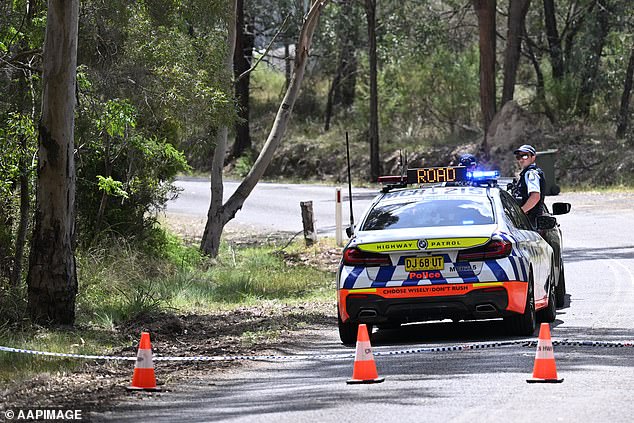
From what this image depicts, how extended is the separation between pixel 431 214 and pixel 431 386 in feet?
10.5

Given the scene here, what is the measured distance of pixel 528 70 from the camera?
174ft

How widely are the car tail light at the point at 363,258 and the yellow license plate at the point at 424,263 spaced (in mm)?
183

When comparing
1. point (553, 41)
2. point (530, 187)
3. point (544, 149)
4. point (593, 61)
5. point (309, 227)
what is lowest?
point (309, 227)

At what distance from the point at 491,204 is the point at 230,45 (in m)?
10.3

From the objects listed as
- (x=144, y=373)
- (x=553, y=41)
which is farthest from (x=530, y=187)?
(x=553, y=41)

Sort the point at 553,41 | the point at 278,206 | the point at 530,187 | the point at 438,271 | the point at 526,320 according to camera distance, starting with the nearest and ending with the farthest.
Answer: the point at 438,271
the point at 526,320
the point at 530,187
the point at 278,206
the point at 553,41

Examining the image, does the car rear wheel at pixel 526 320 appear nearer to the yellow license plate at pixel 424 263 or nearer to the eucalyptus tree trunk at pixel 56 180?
the yellow license plate at pixel 424 263

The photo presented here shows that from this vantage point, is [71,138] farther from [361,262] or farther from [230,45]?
[230,45]

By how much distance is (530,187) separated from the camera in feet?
49.1

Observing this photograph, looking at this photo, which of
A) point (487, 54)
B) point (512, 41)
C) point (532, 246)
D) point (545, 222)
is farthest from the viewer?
point (512, 41)

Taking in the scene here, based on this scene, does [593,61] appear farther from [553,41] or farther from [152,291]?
[152,291]

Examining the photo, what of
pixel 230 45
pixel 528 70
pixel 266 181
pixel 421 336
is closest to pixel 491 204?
pixel 421 336

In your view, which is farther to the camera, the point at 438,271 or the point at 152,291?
the point at 152,291

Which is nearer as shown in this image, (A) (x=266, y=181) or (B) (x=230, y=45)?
(B) (x=230, y=45)
